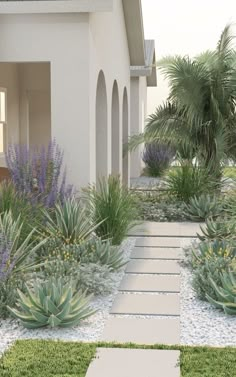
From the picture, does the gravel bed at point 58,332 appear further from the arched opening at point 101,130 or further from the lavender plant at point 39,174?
the arched opening at point 101,130

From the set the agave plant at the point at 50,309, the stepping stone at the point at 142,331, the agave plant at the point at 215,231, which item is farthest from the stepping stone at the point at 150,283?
the agave plant at the point at 215,231

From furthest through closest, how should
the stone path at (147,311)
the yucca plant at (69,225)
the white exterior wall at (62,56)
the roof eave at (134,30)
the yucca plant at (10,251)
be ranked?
the roof eave at (134,30) → the white exterior wall at (62,56) → the yucca plant at (69,225) → the yucca plant at (10,251) → the stone path at (147,311)

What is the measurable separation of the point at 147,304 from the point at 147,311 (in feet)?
0.89

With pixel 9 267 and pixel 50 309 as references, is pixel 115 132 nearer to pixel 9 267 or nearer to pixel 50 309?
pixel 9 267

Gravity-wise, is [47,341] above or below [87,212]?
below

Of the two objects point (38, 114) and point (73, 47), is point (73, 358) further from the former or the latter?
point (38, 114)

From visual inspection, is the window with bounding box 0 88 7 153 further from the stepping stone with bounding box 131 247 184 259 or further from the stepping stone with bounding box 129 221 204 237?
the stepping stone with bounding box 131 247 184 259

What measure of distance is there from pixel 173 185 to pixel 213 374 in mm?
9105

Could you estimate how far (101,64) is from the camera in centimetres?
1227

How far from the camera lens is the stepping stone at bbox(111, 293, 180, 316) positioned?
712 centimetres

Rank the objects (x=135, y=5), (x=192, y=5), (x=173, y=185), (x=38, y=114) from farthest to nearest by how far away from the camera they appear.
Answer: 1. (x=192, y=5)
2. (x=38, y=114)
3. (x=135, y=5)
4. (x=173, y=185)

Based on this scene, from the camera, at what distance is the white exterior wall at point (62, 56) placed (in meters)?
10.6

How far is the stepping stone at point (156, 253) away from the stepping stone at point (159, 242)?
24 cm

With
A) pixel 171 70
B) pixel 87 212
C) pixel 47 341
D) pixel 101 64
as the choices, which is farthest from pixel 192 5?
pixel 47 341
